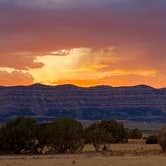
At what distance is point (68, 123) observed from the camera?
178 feet

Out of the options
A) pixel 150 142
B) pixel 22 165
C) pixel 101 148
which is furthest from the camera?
pixel 150 142

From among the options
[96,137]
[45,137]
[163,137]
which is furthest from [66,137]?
[163,137]

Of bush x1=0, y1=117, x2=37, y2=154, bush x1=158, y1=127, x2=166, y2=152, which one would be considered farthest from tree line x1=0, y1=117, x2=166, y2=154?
bush x1=158, y1=127, x2=166, y2=152

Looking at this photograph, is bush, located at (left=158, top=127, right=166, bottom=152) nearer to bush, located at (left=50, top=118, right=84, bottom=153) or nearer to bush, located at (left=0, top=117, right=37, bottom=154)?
bush, located at (left=50, top=118, right=84, bottom=153)

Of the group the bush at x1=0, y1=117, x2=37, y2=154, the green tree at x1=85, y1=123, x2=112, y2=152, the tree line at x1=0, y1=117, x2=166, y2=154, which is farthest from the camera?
the green tree at x1=85, y1=123, x2=112, y2=152

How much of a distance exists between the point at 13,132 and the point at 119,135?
2266cm

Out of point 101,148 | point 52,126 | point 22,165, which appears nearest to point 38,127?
point 52,126

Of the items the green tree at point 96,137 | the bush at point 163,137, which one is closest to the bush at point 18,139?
the green tree at point 96,137

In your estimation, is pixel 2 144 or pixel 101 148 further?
pixel 101 148

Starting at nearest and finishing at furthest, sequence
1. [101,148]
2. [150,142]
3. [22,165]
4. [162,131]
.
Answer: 1. [22,165]
2. [162,131]
3. [101,148]
4. [150,142]

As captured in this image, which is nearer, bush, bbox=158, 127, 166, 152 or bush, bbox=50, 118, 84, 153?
bush, bbox=158, 127, 166, 152

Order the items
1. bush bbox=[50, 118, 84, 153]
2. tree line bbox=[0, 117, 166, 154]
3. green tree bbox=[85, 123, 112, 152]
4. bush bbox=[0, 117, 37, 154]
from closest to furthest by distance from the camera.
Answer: bush bbox=[50, 118, 84, 153] → tree line bbox=[0, 117, 166, 154] → bush bbox=[0, 117, 37, 154] → green tree bbox=[85, 123, 112, 152]

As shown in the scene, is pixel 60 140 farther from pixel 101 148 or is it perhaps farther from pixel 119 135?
pixel 119 135

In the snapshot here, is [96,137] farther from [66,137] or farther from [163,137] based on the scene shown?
[163,137]
